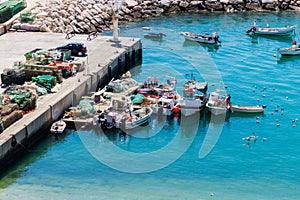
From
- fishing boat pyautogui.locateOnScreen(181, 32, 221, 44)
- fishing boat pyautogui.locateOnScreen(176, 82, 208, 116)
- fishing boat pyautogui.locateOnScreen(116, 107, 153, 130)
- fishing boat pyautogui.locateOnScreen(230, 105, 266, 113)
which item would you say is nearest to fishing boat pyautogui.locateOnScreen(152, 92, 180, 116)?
fishing boat pyautogui.locateOnScreen(176, 82, 208, 116)

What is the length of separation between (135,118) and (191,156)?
651cm

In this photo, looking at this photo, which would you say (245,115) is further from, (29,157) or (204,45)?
(204,45)

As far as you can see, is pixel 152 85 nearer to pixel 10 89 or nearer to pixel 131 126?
pixel 131 126

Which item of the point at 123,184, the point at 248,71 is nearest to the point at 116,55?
the point at 248,71

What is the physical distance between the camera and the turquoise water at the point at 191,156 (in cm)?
4234

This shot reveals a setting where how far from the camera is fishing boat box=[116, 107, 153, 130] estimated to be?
168 feet

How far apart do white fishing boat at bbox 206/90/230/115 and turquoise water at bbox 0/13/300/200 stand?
0.80 meters

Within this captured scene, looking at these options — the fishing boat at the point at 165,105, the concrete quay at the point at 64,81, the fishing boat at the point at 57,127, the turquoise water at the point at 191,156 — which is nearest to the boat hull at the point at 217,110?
the turquoise water at the point at 191,156

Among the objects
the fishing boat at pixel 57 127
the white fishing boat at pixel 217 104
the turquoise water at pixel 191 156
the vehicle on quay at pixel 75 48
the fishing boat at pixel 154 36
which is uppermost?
the vehicle on quay at pixel 75 48

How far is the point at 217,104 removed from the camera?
55.3 metres

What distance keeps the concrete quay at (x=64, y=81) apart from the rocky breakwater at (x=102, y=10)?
457cm

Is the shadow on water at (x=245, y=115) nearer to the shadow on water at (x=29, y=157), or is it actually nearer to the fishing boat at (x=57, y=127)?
the shadow on water at (x=29, y=157)

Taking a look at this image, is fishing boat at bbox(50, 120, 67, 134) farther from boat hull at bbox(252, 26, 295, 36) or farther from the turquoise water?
boat hull at bbox(252, 26, 295, 36)

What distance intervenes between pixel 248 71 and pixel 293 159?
20600mm
